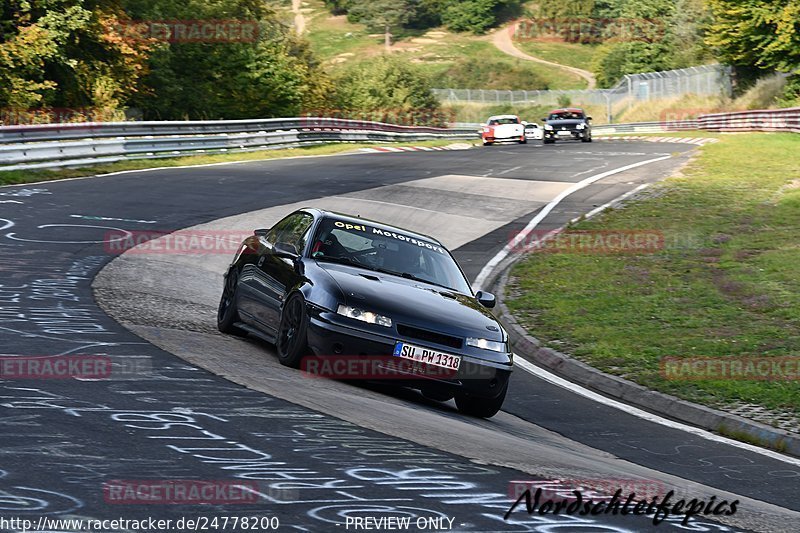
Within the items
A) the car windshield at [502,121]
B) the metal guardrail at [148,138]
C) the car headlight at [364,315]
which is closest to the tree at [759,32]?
the car windshield at [502,121]

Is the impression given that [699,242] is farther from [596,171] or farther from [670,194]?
[596,171]

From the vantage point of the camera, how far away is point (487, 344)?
9516 millimetres

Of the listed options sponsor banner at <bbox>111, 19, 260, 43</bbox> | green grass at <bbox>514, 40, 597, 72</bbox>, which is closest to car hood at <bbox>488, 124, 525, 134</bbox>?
sponsor banner at <bbox>111, 19, 260, 43</bbox>

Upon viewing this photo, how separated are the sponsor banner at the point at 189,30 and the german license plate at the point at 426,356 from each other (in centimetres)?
3282

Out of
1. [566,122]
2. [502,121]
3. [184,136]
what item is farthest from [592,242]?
[502,121]

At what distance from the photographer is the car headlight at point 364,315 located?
915 centimetres

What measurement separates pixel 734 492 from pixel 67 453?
4.54 metres

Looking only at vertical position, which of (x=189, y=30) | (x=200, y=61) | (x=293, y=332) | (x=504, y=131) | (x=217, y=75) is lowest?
(x=293, y=332)

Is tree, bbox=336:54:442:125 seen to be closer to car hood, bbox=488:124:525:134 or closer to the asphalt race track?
car hood, bbox=488:124:525:134

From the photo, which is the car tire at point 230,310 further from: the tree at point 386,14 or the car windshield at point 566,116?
the tree at point 386,14

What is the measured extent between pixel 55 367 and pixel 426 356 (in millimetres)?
2926

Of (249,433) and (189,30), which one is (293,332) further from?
(189,30)

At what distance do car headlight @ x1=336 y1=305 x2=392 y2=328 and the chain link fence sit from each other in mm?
65535

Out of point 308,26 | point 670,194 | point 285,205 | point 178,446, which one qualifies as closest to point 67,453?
point 178,446
